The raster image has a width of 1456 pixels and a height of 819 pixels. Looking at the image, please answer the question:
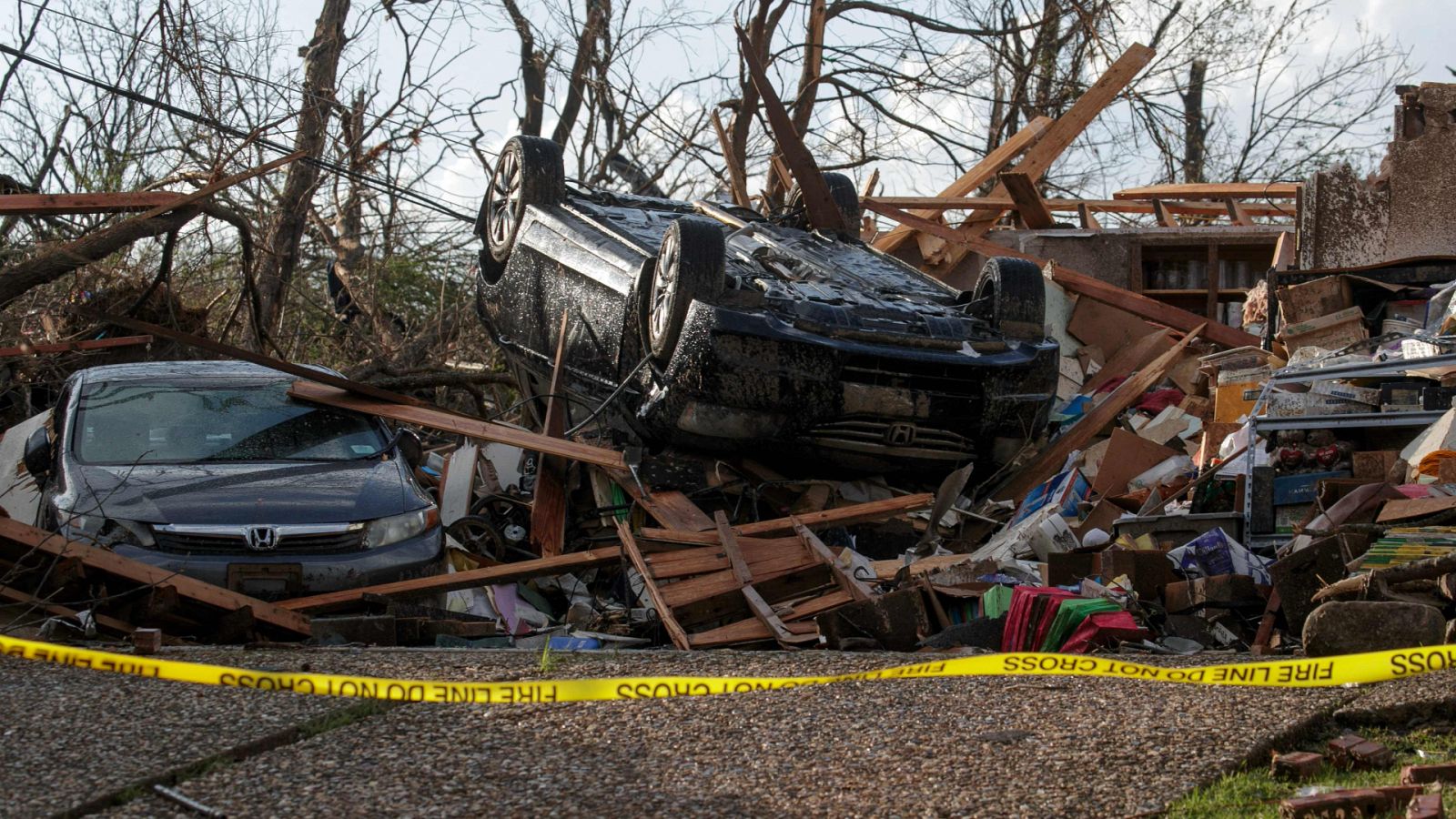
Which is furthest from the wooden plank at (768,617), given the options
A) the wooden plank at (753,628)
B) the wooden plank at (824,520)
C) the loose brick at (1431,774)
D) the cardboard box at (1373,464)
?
the loose brick at (1431,774)

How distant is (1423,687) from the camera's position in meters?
4.54

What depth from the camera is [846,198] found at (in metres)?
11.6

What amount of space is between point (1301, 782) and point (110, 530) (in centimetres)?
557

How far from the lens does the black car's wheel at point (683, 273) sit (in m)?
8.73

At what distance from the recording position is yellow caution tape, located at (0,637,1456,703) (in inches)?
183

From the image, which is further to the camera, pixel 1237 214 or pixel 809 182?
pixel 1237 214

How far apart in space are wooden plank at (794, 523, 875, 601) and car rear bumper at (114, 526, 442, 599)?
1.93m

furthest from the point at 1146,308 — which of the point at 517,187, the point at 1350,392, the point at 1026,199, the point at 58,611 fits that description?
the point at 58,611

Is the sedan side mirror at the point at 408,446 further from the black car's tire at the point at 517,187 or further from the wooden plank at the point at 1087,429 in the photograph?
the wooden plank at the point at 1087,429

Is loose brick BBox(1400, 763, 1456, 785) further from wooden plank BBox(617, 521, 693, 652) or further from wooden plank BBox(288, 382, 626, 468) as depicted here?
wooden plank BBox(288, 382, 626, 468)

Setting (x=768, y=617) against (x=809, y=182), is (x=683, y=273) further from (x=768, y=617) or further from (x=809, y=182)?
(x=809, y=182)

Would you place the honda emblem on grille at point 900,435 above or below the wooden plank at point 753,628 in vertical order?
above

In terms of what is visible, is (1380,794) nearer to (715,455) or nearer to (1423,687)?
(1423,687)

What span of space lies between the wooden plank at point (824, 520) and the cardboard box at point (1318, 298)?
350cm
